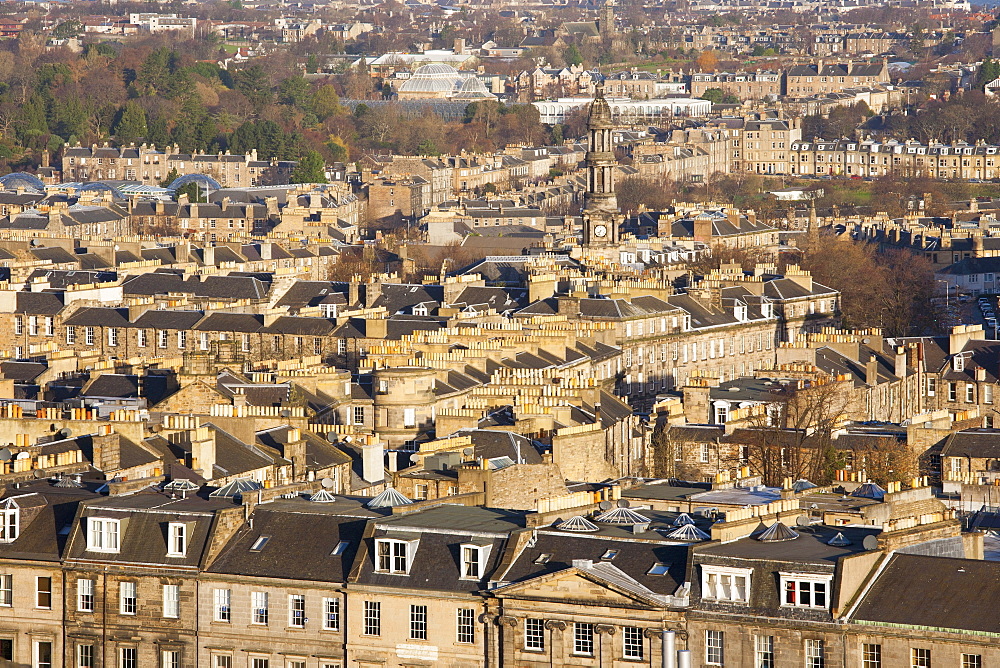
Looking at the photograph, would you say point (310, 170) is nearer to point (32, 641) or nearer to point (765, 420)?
point (765, 420)

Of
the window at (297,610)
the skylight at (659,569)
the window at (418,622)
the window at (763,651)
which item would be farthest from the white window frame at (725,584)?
the window at (297,610)

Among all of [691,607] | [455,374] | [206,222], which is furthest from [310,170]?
[691,607]

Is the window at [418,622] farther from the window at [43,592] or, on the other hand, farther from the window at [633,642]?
the window at [43,592]

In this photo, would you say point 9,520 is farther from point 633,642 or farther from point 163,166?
point 163,166

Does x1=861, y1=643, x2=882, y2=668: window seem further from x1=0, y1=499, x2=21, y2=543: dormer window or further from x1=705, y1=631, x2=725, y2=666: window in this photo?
x1=0, y1=499, x2=21, y2=543: dormer window

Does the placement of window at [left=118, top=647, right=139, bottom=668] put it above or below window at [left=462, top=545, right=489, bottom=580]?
below

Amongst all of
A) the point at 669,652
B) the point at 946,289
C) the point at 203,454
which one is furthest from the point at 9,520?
the point at 946,289

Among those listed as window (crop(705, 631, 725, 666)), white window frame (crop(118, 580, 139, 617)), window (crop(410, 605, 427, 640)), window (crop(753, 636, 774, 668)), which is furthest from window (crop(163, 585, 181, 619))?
window (crop(753, 636, 774, 668))
